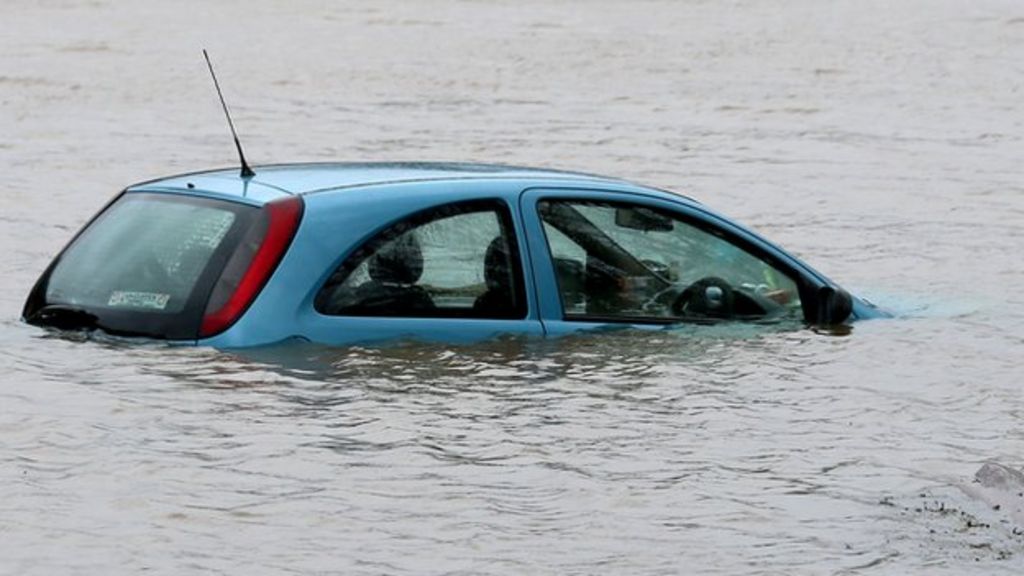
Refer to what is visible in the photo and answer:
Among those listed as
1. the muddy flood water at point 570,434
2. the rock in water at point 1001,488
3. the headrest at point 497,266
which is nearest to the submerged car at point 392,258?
the headrest at point 497,266

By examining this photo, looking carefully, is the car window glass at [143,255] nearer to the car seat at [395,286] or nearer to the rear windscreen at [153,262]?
the rear windscreen at [153,262]

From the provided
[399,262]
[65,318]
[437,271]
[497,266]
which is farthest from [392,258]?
[65,318]

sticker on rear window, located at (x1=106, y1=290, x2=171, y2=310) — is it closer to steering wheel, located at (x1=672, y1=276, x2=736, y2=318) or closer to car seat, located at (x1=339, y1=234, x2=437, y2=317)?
car seat, located at (x1=339, y1=234, x2=437, y2=317)

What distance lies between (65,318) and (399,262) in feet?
4.47

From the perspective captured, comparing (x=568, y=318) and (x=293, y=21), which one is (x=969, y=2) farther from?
(x=568, y=318)

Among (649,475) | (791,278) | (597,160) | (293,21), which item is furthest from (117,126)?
(649,475)

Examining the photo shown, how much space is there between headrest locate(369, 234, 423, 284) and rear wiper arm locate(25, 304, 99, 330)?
3.68 feet

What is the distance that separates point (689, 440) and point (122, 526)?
8.24 feet

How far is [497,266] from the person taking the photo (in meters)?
9.70

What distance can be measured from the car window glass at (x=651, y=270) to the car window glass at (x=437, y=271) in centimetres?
24

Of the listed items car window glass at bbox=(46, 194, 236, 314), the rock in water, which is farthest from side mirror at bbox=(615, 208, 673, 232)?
the rock in water

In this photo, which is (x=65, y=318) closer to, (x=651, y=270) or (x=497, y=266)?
(x=497, y=266)

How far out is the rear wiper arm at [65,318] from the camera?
966 cm

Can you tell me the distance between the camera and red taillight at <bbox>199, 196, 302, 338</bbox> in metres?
9.14
